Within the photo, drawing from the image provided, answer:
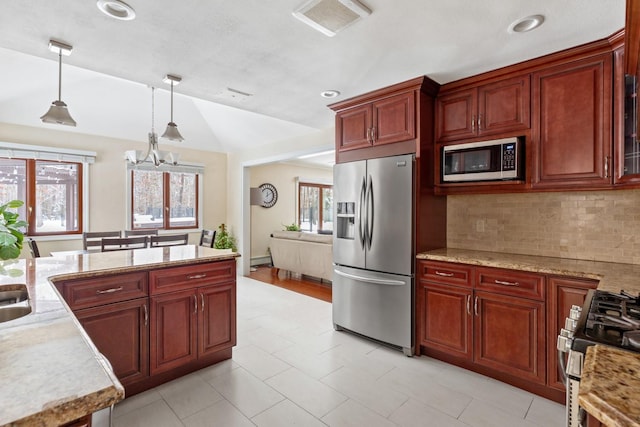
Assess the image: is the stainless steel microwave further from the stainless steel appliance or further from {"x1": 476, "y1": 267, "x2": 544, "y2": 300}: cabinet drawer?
Result: the stainless steel appliance

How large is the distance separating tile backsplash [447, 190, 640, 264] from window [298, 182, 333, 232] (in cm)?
587

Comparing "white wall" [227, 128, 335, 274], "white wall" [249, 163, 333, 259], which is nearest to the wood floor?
"white wall" [227, 128, 335, 274]

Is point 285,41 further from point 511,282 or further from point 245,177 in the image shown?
point 245,177

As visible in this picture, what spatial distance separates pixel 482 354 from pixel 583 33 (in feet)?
7.59

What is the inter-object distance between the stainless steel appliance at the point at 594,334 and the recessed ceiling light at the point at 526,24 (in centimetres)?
159

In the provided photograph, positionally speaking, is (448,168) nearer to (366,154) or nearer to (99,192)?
(366,154)

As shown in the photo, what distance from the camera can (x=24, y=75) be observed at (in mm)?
3906

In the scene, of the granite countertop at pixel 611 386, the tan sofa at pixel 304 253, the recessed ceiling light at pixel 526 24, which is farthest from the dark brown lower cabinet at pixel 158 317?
the tan sofa at pixel 304 253

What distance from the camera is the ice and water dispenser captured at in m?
3.24

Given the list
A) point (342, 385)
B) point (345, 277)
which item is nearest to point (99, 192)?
point (345, 277)

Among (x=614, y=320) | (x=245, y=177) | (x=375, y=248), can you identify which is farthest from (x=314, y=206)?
(x=614, y=320)

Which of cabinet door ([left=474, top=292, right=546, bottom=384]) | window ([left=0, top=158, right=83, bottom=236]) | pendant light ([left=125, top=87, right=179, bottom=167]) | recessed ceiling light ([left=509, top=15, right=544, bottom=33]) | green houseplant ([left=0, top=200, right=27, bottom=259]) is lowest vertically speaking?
cabinet door ([left=474, top=292, right=546, bottom=384])

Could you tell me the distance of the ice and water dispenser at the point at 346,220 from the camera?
10.6 ft

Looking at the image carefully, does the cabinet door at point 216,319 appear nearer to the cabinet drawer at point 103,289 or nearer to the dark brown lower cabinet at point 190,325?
the dark brown lower cabinet at point 190,325
